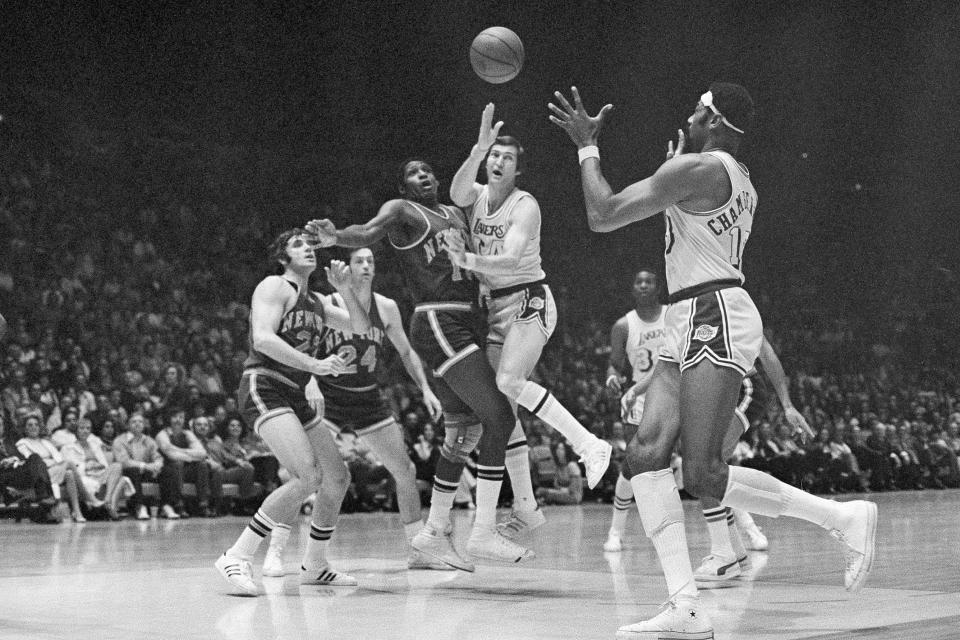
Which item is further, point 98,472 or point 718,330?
point 98,472

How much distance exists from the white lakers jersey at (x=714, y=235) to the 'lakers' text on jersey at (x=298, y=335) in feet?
7.77

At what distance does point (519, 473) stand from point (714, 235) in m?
2.45

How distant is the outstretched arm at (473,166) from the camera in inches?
241

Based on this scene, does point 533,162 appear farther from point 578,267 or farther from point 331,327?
point 331,327

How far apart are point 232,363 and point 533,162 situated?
10079mm

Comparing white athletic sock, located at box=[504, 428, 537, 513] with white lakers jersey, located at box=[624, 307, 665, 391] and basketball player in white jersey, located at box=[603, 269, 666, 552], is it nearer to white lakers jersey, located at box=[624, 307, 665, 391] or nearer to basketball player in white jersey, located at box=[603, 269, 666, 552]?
basketball player in white jersey, located at box=[603, 269, 666, 552]

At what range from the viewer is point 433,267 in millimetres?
6504

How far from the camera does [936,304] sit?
2628 cm

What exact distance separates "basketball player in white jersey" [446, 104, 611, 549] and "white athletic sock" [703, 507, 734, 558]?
39.6 inches

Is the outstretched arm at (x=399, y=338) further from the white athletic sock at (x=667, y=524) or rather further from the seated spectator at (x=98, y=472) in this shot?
the seated spectator at (x=98, y=472)

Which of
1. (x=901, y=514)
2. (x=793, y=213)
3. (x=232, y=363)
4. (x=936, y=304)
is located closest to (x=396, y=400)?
(x=232, y=363)

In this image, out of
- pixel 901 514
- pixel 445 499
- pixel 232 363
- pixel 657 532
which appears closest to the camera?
pixel 657 532

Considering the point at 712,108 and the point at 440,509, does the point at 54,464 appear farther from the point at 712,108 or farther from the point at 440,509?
the point at 712,108

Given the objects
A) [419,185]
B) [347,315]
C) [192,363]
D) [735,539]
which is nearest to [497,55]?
[419,185]
